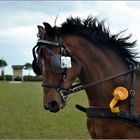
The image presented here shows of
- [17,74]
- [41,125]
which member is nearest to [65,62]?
[41,125]

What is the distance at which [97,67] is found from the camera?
17.1 ft

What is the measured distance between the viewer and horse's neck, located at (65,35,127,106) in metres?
5.14

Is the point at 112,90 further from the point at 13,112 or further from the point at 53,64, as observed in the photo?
the point at 13,112

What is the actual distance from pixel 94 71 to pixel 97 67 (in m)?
0.07

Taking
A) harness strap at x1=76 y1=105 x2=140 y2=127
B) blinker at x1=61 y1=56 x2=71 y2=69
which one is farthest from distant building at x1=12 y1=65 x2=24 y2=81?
blinker at x1=61 y1=56 x2=71 y2=69

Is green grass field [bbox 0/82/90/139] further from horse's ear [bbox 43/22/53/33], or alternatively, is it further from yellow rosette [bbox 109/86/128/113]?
horse's ear [bbox 43/22/53/33]

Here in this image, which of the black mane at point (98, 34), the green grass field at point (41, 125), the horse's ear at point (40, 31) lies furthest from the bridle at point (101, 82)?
the green grass field at point (41, 125)

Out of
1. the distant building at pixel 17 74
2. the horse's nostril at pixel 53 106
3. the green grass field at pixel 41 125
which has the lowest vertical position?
the green grass field at pixel 41 125

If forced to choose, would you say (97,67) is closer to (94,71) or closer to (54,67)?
(94,71)

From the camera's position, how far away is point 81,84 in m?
5.33

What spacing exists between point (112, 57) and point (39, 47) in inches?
38.2

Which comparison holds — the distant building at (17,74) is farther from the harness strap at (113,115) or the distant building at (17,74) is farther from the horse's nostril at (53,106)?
the horse's nostril at (53,106)

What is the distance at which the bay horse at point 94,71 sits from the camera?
4.95m

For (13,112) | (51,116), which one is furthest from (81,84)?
(13,112)
